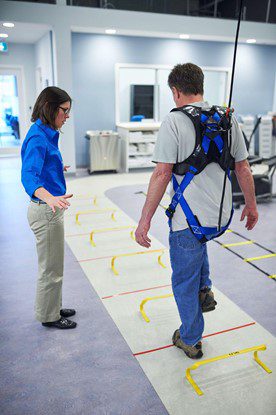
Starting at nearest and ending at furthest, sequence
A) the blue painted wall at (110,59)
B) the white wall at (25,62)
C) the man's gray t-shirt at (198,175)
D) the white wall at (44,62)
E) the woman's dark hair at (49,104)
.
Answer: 1. the man's gray t-shirt at (198,175)
2. the woman's dark hair at (49,104)
3. the white wall at (44,62)
4. the blue painted wall at (110,59)
5. the white wall at (25,62)

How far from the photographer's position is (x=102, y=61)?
7.99 m

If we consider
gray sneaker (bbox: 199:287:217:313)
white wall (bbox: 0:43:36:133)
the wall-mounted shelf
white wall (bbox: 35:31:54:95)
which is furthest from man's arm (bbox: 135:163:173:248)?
white wall (bbox: 0:43:36:133)

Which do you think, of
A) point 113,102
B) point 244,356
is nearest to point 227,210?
point 244,356

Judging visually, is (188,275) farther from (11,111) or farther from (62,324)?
(11,111)

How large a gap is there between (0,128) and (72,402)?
9.56 metres

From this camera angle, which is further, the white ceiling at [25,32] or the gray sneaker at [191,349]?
the white ceiling at [25,32]

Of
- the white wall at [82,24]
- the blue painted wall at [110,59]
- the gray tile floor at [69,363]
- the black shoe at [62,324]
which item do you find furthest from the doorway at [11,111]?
the black shoe at [62,324]

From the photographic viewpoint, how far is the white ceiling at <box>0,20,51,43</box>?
22.5 ft

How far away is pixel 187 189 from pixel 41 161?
0.88m

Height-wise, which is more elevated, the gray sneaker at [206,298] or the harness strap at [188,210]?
the harness strap at [188,210]

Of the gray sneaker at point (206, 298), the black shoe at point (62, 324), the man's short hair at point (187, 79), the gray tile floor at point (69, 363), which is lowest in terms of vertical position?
the gray tile floor at point (69, 363)

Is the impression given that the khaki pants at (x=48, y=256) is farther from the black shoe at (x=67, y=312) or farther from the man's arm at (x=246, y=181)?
the man's arm at (x=246, y=181)

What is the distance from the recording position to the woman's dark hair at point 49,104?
87.7 inches

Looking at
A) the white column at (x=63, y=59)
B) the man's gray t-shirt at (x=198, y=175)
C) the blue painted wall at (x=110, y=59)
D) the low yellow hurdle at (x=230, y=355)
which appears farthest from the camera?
the blue painted wall at (x=110, y=59)
